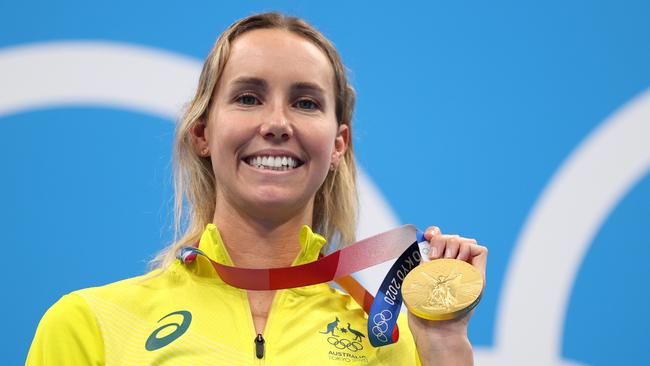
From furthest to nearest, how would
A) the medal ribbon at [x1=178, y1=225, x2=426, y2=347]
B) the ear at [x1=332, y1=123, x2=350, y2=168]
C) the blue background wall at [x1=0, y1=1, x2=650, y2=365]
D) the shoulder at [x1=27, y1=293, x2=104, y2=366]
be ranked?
the blue background wall at [x1=0, y1=1, x2=650, y2=365], the ear at [x1=332, y1=123, x2=350, y2=168], the medal ribbon at [x1=178, y1=225, x2=426, y2=347], the shoulder at [x1=27, y1=293, x2=104, y2=366]

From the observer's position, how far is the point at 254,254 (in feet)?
5.85

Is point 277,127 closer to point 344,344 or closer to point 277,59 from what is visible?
point 277,59

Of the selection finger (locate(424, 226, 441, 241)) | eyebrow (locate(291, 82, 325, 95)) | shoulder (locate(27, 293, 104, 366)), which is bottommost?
shoulder (locate(27, 293, 104, 366))

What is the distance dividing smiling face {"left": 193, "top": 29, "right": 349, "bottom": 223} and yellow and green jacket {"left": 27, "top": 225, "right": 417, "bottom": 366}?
3.7 inches

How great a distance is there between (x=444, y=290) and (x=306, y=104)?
46cm

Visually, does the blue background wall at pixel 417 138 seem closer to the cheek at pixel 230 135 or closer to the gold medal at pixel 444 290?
the cheek at pixel 230 135

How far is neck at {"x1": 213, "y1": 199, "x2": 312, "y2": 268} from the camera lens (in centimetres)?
178

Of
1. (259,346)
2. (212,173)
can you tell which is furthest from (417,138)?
(259,346)

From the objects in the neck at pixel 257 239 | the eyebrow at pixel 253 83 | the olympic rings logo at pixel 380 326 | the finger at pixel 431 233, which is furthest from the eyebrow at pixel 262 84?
the olympic rings logo at pixel 380 326

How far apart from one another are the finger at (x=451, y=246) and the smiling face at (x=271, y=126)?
0.27 meters

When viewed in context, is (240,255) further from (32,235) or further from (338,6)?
(338,6)

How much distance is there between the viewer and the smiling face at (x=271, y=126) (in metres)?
1.71

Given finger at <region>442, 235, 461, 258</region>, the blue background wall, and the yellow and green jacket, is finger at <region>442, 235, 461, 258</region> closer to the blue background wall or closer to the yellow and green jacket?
the yellow and green jacket

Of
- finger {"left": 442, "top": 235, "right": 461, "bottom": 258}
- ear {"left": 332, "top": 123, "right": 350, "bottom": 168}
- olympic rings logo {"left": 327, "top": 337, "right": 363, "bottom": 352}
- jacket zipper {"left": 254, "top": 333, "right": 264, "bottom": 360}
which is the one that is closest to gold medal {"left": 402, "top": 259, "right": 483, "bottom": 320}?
finger {"left": 442, "top": 235, "right": 461, "bottom": 258}
